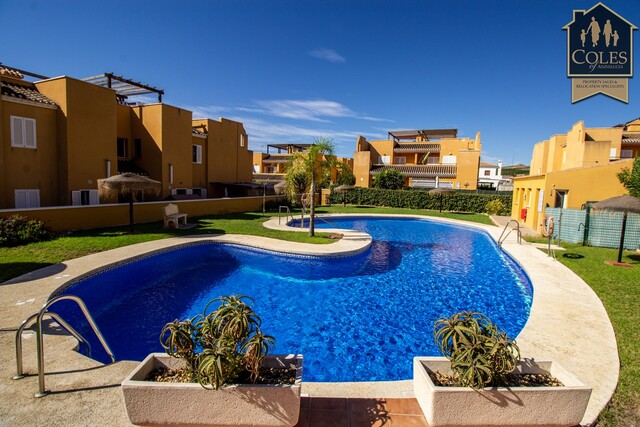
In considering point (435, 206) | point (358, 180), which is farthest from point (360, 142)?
point (435, 206)

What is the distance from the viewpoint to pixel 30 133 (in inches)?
639

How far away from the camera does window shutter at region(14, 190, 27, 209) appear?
52.1 feet

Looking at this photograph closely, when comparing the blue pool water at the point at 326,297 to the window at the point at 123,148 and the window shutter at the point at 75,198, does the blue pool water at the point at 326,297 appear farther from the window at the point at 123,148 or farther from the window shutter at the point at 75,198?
the window at the point at 123,148

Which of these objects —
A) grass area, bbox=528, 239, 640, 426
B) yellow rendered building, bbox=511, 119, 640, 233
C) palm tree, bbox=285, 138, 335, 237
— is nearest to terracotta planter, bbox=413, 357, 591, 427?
grass area, bbox=528, 239, 640, 426

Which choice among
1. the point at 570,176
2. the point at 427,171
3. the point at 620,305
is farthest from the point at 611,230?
the point at 427,171

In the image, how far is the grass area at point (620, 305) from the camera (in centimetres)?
400

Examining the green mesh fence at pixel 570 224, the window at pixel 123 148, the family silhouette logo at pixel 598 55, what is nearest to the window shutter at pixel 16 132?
the window at pixel 123 148

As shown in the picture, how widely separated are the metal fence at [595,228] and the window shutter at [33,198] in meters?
26.6

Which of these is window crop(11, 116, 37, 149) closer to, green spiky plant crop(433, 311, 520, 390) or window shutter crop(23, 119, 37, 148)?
window shutter crop(23, 119, 37, 148)

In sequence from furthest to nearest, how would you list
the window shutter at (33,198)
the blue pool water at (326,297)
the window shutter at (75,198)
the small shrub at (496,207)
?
the small shrub at (496,207) → the window shutter at (75,198) → the window shutter at (33,198) → the blue pool water at (326,297)

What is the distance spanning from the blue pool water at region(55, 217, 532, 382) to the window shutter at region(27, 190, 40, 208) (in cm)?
1001

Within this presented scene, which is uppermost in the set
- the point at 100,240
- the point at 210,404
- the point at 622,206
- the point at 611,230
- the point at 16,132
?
the point at 16,132

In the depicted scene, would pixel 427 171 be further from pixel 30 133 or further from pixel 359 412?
pixel 359 412

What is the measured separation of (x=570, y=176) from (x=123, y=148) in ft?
95.6
